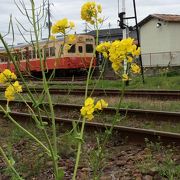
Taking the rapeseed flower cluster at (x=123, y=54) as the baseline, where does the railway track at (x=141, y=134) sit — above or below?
below

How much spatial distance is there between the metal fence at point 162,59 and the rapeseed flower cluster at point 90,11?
29.7 m

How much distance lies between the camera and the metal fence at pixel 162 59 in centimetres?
3291

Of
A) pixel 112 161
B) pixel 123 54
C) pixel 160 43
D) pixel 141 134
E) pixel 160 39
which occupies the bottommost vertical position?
pixel 112 161

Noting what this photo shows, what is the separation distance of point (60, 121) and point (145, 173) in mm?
4092

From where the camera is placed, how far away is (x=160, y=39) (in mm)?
37094

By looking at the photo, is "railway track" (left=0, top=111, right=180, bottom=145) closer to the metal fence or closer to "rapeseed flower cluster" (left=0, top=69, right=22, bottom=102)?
"rapeseed flower cluster" (left=0, top=69, right=22, bottom=102)

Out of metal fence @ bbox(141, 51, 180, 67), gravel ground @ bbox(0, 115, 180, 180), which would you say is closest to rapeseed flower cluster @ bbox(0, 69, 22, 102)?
gravel ground @ bbox(0, 115, 180, 180)

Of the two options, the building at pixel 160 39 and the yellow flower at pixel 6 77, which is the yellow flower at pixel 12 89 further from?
the building at pixel 160 39

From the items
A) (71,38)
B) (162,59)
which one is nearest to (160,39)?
(162,59)

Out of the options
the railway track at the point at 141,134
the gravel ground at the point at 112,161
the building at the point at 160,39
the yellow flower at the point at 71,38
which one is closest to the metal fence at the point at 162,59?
the building at the point at 160,39

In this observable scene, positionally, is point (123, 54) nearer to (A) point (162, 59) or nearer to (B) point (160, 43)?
(A) point (162, 59)

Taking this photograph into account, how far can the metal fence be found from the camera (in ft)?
108

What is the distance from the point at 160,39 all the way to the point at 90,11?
35.0m

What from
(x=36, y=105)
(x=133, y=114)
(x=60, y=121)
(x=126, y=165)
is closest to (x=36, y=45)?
(x=36, y=105)
